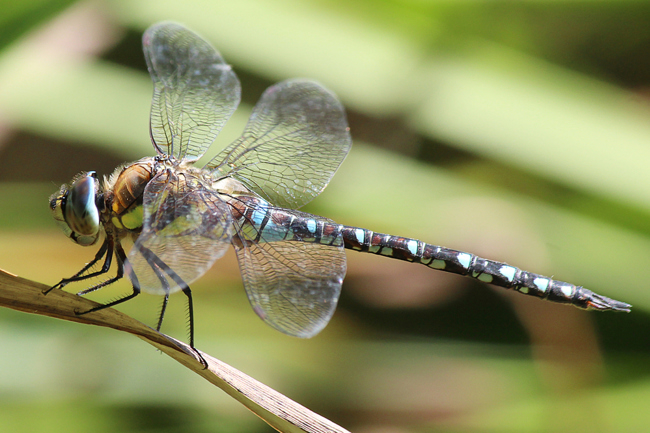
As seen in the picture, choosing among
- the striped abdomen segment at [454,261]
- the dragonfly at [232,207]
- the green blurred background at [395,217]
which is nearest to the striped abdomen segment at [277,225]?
the dragonfly at [232,207]

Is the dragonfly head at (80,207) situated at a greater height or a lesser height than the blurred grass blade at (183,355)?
greater

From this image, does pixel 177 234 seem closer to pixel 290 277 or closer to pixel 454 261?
pixel 290 277

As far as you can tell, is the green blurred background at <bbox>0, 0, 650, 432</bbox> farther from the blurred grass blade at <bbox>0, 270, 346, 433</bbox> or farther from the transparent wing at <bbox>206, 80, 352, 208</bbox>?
the blurred grass blade at <bbox>0, 270, 346, 433</bbox>

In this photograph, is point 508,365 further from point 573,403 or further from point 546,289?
point 546,289

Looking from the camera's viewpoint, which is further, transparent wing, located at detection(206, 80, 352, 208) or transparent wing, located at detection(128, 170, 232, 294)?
transparent wing, located at detection(206, 80, 352, 208)

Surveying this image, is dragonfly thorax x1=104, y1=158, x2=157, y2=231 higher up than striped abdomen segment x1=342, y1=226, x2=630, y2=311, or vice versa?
striped abdomen segment x1=342, y1=226, x2=630, y2=311

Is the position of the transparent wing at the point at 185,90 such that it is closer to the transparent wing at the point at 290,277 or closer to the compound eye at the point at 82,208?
the compound eye at the point at 82,208

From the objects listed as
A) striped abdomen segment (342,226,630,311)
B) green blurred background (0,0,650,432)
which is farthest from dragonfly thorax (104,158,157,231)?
striped abdomen segment (342,226,630,311)
